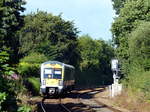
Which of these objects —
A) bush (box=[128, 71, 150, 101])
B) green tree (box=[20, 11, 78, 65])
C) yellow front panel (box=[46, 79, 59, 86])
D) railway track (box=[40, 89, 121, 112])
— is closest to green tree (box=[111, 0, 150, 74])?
yellow front panel (box=[46, 79, 59, 86])

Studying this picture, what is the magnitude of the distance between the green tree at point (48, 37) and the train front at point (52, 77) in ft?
74.2

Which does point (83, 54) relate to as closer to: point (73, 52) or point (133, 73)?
point (73, 52)

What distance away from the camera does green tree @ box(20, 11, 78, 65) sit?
64.2 m

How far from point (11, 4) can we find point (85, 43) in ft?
171

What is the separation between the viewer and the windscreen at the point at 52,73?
39781 mm

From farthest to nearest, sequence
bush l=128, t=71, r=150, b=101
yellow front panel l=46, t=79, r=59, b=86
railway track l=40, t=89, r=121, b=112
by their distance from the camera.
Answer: yellow front panel l=46, t=79, r=59, b=86
bush l=128, t=71, r=150, b=101
railway track l=40, t=89, r=121, b=112

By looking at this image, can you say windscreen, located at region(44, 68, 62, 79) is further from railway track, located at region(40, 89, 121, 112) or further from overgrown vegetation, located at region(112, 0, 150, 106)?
overgrown vegetation, located at region(112, 0, 150, 106)

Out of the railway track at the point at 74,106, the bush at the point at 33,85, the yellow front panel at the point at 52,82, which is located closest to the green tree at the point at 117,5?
the bush at the point at 33,85

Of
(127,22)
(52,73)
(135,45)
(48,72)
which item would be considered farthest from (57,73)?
(127,22)

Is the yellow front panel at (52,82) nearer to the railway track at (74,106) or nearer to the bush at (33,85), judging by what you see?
the bush at (33,85)

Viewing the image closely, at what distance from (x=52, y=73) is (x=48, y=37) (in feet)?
87.8

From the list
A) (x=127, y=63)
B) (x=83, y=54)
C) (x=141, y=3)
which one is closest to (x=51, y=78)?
(x=127, y=63)

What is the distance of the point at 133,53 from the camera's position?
38031mm

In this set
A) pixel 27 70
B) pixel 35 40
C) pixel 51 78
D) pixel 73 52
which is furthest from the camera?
pixel 73 52
